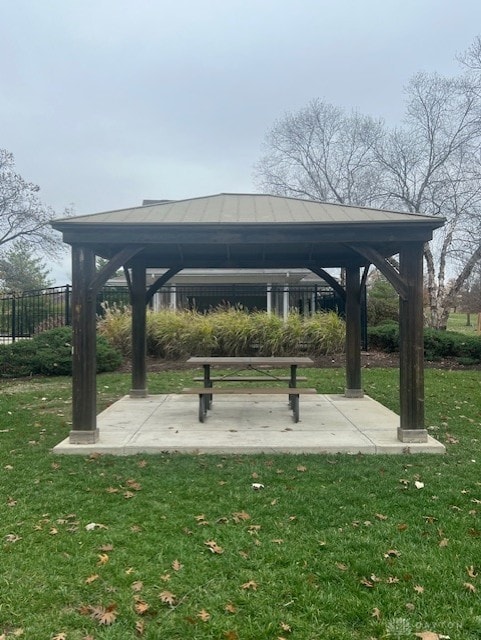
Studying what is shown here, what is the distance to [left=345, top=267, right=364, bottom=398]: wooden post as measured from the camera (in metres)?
8.32

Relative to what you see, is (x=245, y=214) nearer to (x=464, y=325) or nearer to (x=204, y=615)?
(x=204, y=615)

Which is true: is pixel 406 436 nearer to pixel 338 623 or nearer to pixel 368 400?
pixel 368 400

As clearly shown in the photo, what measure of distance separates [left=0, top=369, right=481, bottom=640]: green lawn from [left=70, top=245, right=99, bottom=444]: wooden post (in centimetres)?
48

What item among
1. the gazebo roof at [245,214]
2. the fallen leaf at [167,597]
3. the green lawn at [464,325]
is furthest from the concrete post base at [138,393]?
the green lawn at [464,325]

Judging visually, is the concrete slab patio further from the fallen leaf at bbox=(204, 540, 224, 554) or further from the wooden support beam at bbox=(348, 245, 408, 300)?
the fallen leaf at bbox=(204, 540, 224, 554)

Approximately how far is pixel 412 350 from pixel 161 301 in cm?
1588

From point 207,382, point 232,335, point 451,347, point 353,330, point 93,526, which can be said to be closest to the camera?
point 93,526

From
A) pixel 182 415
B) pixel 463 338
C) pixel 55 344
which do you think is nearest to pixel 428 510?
pixel 182 415

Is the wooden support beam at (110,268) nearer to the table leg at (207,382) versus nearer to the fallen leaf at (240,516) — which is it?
the table leg at (207,382)

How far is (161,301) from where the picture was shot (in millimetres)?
20578

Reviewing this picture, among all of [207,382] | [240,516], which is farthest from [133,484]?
[207,382]

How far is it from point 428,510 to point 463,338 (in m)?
11.4

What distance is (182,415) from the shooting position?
7.14 m

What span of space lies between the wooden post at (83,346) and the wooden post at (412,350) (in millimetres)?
3495
